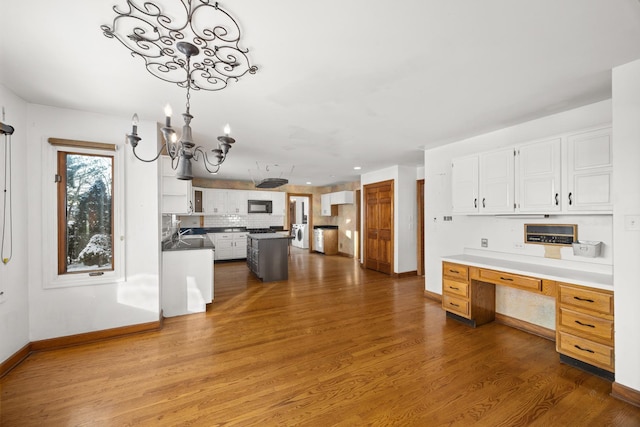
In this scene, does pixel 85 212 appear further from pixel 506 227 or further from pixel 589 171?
pixel 589 171

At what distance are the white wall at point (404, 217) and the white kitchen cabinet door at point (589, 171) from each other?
10.6 ft

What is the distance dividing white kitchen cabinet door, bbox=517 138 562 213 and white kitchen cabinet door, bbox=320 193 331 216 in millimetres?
6376

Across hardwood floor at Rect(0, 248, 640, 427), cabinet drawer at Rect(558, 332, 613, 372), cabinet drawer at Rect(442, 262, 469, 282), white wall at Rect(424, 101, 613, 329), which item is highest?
white wall at Rect(424, 101, 613, 329)

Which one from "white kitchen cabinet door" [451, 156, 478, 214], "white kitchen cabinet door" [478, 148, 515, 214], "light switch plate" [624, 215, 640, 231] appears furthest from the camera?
"white kitchen cabinet door" [451, 156, 478, 214]

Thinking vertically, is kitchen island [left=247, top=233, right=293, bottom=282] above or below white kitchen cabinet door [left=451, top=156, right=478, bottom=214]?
below

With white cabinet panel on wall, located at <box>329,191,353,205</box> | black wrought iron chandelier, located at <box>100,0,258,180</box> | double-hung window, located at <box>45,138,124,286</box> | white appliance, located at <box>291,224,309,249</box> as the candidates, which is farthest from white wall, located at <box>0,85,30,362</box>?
white appliance, located at <box>291,224,309,249</box>

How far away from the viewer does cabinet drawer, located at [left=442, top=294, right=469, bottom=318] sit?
3232 mm

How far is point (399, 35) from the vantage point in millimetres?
1621

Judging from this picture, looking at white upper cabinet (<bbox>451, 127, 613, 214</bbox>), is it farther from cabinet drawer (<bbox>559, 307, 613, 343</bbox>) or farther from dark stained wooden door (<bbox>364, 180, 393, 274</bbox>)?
dark stained wooden door (<bbox>364, 180, 393, 274</bbox>)

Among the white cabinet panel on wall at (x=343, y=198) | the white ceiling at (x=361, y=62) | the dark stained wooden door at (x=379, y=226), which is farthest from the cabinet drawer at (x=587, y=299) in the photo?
the white cabinet panel on wall at (x=343, y=198)

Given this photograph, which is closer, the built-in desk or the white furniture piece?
the built-in desk

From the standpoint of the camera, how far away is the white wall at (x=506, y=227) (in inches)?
103

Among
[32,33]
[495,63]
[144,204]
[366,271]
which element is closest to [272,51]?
[32,33]

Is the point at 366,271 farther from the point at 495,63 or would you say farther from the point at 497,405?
the point at 495,63
